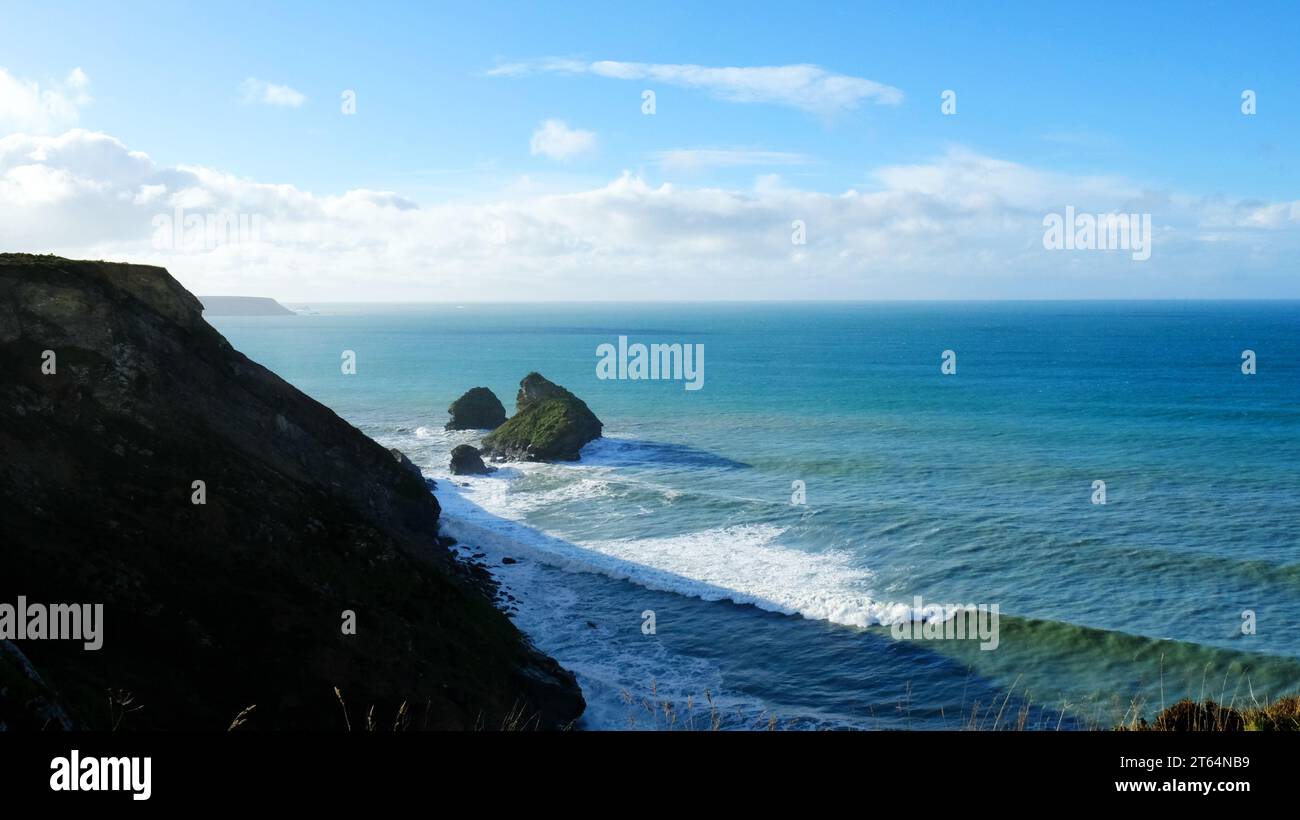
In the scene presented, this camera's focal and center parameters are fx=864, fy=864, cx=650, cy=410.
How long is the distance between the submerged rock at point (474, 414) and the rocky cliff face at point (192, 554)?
4848 centimetres

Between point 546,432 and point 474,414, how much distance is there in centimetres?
1592

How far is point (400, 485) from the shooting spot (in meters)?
36.0

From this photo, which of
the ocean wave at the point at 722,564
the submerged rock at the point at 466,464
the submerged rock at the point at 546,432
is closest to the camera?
the ocean wave at the point at 722,564

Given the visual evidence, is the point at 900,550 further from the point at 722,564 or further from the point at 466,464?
the point at 466,464

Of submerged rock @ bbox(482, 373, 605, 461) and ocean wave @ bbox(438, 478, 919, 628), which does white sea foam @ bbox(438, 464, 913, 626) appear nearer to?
ocean wave @ bbox(438, 478, 919, 628)

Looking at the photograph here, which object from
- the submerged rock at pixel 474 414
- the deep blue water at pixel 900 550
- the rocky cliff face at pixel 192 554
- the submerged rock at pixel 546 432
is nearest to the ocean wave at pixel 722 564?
the deep blue water at pixel 900 550

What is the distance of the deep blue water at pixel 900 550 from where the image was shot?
89.2 feet

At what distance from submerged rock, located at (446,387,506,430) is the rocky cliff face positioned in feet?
159

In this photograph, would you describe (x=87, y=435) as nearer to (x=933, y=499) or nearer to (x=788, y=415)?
(x=933, y=499)

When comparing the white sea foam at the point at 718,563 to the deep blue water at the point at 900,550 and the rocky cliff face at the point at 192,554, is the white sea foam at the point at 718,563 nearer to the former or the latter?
the deep blue water at the point at 900,550

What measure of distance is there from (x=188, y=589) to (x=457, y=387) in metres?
99.1

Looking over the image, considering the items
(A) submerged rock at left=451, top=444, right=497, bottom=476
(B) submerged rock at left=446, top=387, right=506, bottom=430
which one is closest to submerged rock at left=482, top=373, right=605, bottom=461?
(A) submerged rock at left=451, top=444, right=497, bottom=476

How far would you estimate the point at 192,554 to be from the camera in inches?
816
